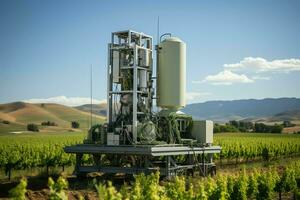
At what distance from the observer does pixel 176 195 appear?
11805 mm

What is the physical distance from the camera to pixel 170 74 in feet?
70.0

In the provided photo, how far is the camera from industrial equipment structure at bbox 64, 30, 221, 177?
63.0ft

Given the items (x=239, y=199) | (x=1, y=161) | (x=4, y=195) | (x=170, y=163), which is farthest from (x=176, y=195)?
(x=1, y=161)

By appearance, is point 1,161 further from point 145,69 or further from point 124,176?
point 145,69

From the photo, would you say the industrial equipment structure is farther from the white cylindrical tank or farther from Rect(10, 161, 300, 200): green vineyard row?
Rect(10, 161, 300, 200): green vineyard row

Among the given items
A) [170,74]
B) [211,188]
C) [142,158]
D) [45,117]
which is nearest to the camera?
[211,188]

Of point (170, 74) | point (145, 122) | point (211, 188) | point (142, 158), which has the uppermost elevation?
point (170, 74)

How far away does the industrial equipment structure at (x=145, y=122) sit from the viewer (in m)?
19.2

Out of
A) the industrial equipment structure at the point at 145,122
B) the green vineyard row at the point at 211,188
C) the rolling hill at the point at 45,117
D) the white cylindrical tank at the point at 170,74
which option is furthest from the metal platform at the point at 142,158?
the rolling hill at the point at 45,117

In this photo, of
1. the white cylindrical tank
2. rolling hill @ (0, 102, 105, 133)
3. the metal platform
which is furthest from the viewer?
rolling hill @ (0, 102, 105, 133)

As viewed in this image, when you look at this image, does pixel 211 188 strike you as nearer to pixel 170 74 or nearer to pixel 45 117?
pixel 170 74

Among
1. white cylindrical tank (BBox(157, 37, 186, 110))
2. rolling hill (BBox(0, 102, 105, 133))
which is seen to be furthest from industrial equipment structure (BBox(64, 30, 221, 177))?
rolling hill (BBox(0, 102, 105, 133))

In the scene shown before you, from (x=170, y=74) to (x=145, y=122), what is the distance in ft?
8.85

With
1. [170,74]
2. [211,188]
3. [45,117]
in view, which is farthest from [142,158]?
[45,117]
